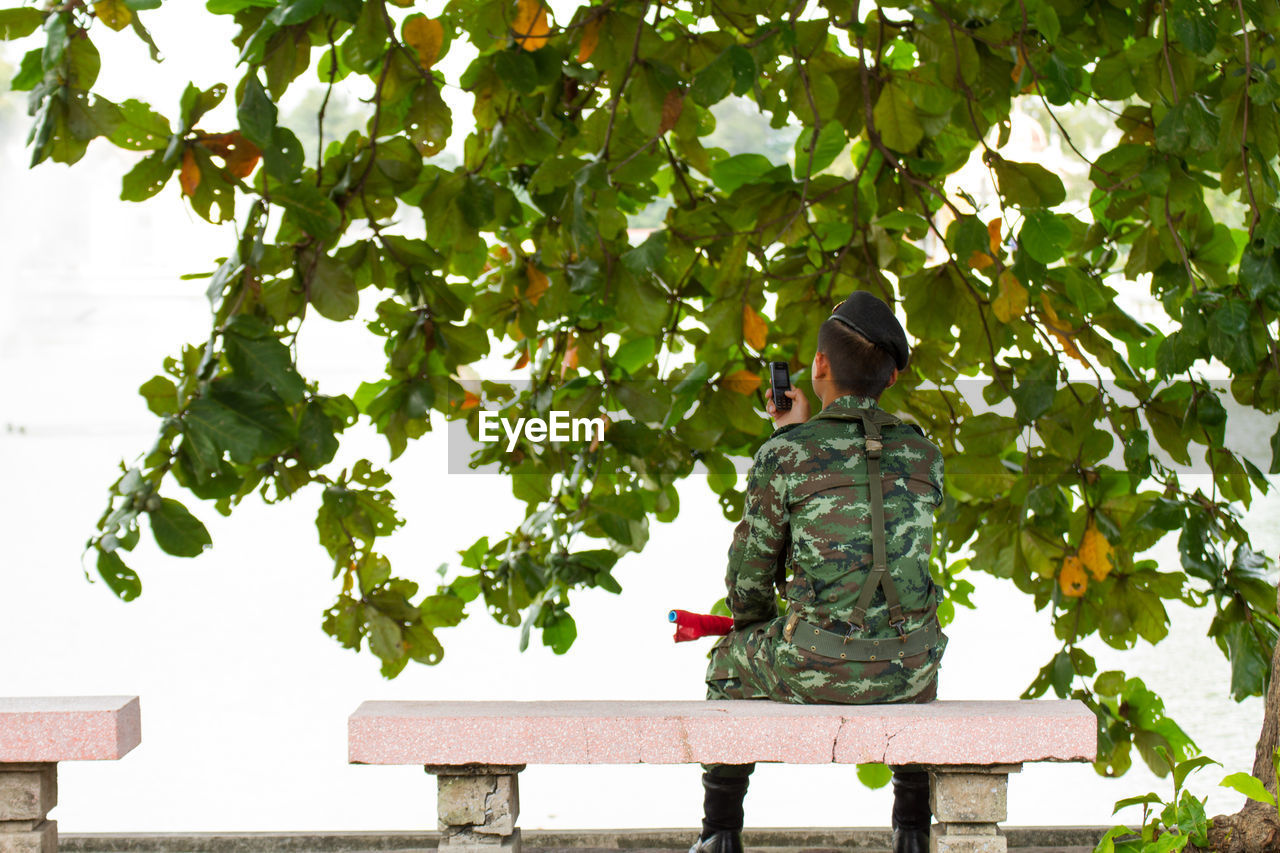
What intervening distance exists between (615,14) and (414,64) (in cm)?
32

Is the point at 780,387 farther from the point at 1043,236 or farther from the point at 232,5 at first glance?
the point at 232,5

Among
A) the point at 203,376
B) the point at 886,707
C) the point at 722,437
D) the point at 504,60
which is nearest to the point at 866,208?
the point at 722,437

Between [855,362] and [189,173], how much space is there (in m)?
0.91

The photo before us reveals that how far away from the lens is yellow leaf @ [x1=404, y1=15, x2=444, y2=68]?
5.72 feet

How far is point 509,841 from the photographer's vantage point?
1.53 m

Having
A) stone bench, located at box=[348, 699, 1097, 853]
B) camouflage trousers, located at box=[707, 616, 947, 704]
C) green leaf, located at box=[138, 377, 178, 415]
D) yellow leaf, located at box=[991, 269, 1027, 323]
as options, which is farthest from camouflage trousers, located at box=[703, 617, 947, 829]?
green leaf, located at box=[138, 377, 178, 415]

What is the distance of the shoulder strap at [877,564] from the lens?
1602 mm

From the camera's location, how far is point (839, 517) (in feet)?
5.30

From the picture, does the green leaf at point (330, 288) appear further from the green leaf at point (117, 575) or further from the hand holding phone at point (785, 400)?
the hand holding phone at point (785, 400)

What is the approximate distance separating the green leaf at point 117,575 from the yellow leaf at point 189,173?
0.47 metres

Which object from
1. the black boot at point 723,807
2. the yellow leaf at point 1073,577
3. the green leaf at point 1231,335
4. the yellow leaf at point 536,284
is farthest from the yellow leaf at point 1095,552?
the yellow leaf at point 536,284

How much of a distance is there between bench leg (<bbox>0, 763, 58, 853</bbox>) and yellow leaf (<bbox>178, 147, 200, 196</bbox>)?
769 millimetres

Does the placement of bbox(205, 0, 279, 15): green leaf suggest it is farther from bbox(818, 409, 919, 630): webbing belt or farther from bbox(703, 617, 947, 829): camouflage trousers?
bbox(703, 617, 947, 829): camouflage trousers

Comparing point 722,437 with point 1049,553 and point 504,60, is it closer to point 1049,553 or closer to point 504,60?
Result: point 1049,553
